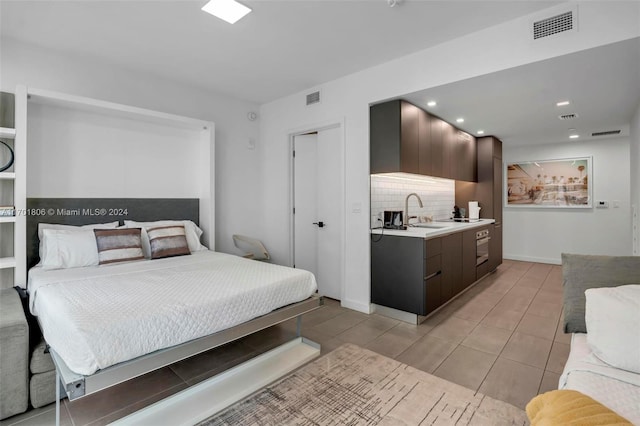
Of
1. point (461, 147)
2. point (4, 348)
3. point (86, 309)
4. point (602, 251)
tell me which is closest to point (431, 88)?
point (461, 147)

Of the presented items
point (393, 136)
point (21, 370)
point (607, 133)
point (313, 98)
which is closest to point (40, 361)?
point (21, 370)

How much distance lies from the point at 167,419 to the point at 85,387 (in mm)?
528

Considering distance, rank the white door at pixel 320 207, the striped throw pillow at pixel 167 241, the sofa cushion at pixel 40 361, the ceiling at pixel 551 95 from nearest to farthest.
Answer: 1. the sofa cushion at pixel 40 361
2. the ceiling at pixel 551 95
3. the striped throw pillow at pixel 167 241
4. the white door at pixel 320 207

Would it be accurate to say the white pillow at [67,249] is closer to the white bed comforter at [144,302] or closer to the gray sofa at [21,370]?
the white bed comforter at [144,302]

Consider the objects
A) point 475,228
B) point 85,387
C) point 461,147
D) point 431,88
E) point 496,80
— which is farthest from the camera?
point 461,147

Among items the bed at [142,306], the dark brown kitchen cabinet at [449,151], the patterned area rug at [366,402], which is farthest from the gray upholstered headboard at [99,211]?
the dark brown kitchen cabinet at [449,151]

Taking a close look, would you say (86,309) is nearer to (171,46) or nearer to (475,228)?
(171,46)

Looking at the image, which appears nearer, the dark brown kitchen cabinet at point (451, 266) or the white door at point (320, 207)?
the dark brown kitchen cabinet at point (451, 266)

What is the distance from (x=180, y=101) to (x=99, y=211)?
5.32 feet

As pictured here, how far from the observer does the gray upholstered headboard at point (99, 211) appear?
114 inches

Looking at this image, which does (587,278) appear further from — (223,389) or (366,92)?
(366,92)

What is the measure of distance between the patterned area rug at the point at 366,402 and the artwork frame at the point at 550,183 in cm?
560

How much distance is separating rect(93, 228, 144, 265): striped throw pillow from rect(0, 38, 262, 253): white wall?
30.7 inches

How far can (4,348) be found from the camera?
185 centimetres
